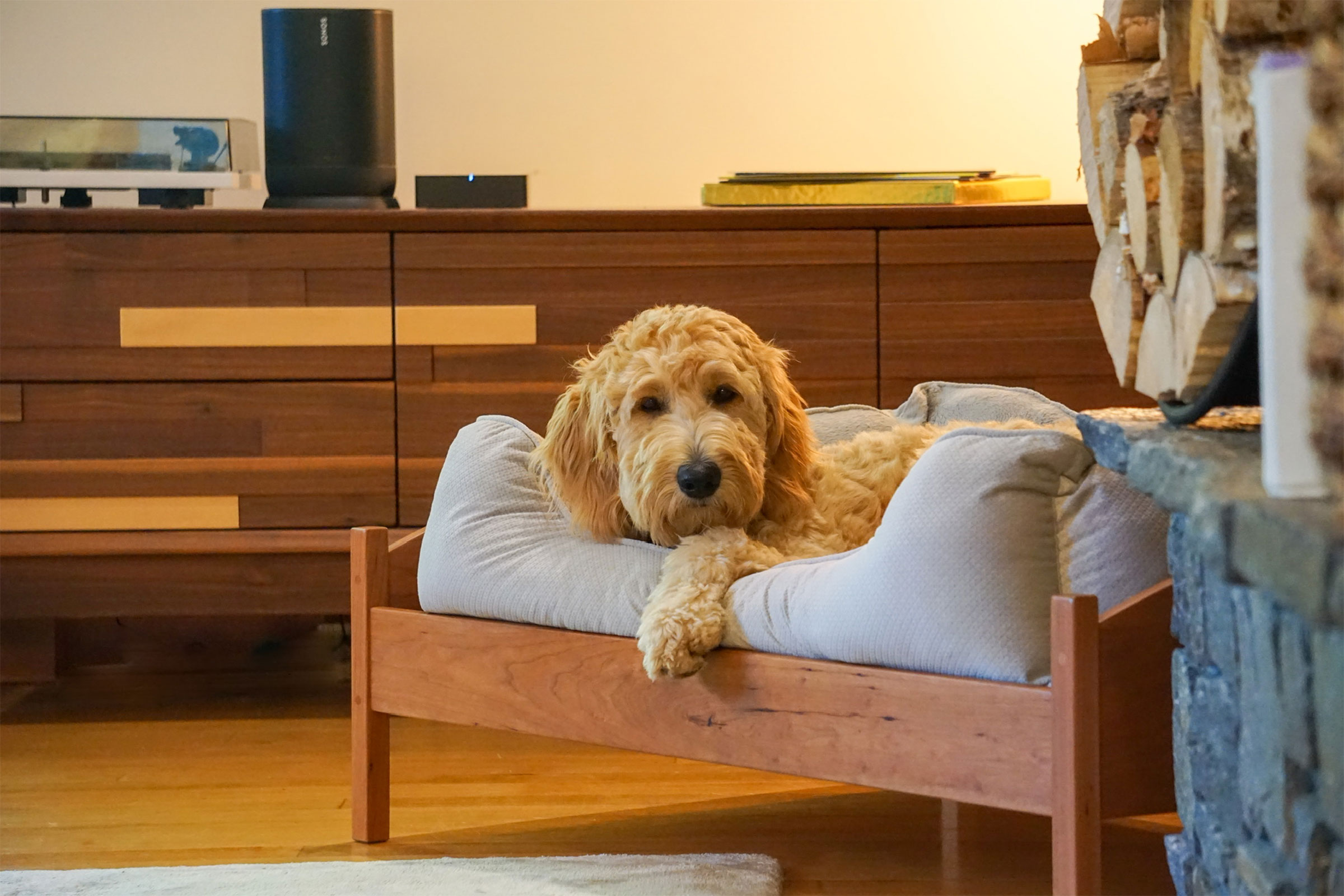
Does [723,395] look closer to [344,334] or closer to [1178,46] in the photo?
[1178,46]

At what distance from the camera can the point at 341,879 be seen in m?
2.20

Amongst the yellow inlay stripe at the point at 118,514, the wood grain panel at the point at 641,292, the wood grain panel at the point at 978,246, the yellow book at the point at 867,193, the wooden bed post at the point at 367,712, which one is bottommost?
the wooden bed post at the point at 367,712

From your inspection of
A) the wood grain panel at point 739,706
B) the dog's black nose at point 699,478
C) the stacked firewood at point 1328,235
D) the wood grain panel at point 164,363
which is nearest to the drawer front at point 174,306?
the wood grain panel at point 164,363

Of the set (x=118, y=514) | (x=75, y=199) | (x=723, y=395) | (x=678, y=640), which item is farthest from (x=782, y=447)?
(x=75, y=199)

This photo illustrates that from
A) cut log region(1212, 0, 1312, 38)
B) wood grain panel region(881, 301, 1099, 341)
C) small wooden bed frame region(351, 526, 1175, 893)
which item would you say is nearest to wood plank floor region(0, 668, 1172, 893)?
small wooden bed frame region(351, 526, 1175, 893)

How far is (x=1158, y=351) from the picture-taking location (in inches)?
66.9

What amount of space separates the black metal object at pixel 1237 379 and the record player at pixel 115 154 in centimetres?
228

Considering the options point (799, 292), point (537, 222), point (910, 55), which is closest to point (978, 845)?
point (799, 292)

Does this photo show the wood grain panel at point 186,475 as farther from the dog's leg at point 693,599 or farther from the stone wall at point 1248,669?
the stone wall at point 1248,669

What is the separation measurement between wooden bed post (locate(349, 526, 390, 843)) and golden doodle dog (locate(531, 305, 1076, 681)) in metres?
0.34

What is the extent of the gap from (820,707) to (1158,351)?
2.16 ft

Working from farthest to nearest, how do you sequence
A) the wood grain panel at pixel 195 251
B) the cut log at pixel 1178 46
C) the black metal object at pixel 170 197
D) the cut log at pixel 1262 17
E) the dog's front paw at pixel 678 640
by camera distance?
the black metal object at pixel 170 197
the wood grain panel at pixel 195 251
the dog's front paw at pixel 678 640
the cut log at pixel 1178 46
the cut log at pixel 1262 17

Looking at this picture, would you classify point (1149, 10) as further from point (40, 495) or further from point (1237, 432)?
point (40, 495)

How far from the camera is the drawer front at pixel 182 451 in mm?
3121
